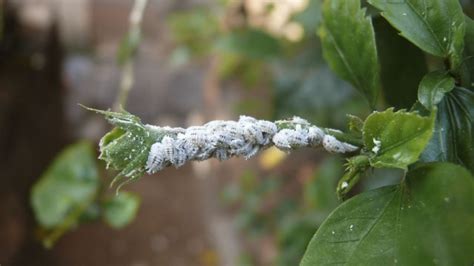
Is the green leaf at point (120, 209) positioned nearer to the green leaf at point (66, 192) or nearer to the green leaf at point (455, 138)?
the green leaf at point (66, 192)

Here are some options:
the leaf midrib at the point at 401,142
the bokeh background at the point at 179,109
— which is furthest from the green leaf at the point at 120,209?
the leaf midrib at the point at 401,142

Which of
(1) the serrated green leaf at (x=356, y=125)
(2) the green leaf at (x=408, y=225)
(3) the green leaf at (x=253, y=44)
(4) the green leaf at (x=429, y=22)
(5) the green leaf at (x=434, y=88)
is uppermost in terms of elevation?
(4) the green leaf at (x=429, y=22)

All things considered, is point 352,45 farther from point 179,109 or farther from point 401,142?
point 179,109

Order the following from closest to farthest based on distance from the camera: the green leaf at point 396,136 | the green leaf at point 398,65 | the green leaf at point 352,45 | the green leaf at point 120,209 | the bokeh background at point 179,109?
1. the green leaf at point 396,136
2. the green leaf at point 352,45
3. the green leaf at point 398,65
4. the green leaf at point 120,209
5. the bokeh background at point 179,109

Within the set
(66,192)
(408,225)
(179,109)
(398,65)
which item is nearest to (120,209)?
(66,192)

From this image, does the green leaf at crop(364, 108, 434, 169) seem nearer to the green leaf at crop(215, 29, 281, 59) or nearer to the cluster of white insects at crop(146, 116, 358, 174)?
the cluster of white insects at crop(146, 116, 358, 174)

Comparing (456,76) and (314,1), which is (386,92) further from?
(314,1)

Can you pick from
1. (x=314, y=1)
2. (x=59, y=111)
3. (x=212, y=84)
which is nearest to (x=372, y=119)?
(x=314, y=1)
